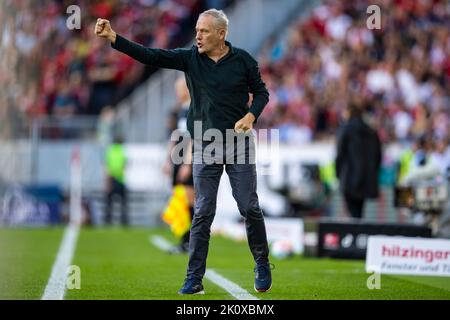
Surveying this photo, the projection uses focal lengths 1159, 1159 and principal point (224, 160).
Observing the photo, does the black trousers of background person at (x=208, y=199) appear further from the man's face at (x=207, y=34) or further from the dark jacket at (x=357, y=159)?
the dark jacket at (x=357, y=159)

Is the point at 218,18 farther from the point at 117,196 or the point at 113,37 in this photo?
the point at 117,196

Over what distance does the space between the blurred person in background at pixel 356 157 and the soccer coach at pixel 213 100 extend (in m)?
7.41

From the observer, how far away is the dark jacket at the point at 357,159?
16.3 meters

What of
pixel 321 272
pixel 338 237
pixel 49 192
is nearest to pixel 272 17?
pixel 49 192

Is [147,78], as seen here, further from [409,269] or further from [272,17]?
[409,269]

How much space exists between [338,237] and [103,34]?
691cm

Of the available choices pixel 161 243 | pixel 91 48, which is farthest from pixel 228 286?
pixel 91 48

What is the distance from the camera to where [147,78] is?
28500mm

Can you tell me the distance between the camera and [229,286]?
32.4 ft

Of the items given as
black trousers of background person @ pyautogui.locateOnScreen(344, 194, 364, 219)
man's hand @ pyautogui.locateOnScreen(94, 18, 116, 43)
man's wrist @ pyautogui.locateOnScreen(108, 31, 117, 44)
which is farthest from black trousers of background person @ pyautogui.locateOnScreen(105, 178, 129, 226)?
man's hand @ pyautogui.locateOnScreen(94, 18, 116, 43)

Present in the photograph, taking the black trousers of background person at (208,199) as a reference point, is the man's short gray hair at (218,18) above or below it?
above

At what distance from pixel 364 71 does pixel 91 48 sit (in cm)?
679

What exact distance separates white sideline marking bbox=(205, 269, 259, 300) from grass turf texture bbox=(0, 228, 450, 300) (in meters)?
0.07

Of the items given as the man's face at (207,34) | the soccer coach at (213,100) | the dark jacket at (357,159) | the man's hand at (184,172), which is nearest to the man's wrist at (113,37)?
the soccer coach at (213,100)
